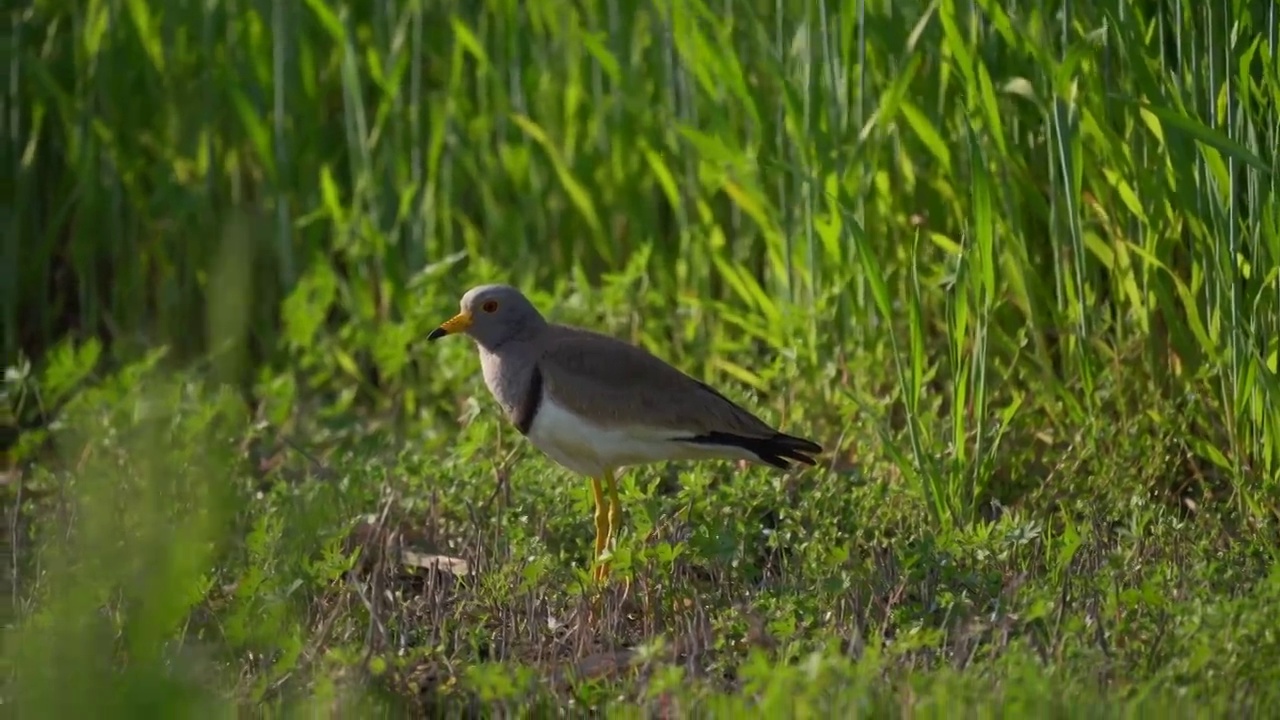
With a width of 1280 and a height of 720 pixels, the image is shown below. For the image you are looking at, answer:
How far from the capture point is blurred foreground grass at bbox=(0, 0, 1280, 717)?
11.9 feet

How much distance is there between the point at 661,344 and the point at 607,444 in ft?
4.58

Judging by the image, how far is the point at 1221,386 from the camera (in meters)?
4.77

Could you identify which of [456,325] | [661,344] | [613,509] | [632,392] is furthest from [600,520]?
[661,344]

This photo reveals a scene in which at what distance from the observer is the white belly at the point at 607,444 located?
4.69 metres

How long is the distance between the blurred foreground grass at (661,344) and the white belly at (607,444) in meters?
0.07

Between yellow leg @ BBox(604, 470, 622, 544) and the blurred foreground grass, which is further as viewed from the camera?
yellow leg @ BBox(604, 470, 622, 544)

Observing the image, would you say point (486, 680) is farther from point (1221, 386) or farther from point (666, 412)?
point (1221, 386)

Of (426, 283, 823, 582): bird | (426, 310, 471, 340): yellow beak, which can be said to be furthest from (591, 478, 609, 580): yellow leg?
(426, 310, 471, 340): yellow beak

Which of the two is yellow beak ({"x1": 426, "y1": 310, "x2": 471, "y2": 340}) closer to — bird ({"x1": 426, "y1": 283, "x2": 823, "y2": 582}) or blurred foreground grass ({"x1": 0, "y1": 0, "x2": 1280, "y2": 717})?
bird ({"x1": 426, "y1": 283, "x2": 823, "y2": 582})

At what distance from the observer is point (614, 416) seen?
470 centimetres

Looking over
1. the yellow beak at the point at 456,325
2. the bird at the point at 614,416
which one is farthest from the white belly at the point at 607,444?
the yellow beak at the point at 456,325

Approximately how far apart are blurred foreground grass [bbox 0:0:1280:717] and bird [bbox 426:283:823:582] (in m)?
0.09

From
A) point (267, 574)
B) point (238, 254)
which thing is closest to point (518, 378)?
point (267, 574)

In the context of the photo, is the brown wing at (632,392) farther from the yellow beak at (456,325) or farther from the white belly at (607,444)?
the yellow beak at (456,325)
